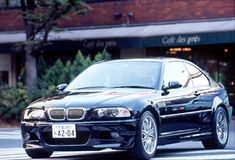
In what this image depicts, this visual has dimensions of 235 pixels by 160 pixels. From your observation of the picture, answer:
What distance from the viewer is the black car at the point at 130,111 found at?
9.98 m

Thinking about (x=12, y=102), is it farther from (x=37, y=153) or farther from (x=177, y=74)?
(x=37, y=153)

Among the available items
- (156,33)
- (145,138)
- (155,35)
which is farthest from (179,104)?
(156,33)

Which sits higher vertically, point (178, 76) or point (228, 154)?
point (178, 76)

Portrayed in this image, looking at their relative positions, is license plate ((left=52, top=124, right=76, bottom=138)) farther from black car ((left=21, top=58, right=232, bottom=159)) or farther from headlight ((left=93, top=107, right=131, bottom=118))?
headlight ((left=93, top=107, right=131, bottom=118))

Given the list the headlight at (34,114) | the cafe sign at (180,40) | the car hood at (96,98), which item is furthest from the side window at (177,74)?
the cafe sign at (180,40)

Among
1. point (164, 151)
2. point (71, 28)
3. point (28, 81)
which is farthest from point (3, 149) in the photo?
point (71, 28)

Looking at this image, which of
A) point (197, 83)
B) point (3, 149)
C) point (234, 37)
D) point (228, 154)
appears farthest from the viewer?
point (234, 37)

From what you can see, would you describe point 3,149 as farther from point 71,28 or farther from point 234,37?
point 71,28

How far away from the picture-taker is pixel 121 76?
11.4 meters

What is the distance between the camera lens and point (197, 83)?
40.3 feet

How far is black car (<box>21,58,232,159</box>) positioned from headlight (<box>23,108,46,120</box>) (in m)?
0.01

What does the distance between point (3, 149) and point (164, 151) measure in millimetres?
3020

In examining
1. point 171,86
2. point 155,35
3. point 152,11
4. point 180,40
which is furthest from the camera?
point 152,11

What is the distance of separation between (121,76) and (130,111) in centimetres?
141
